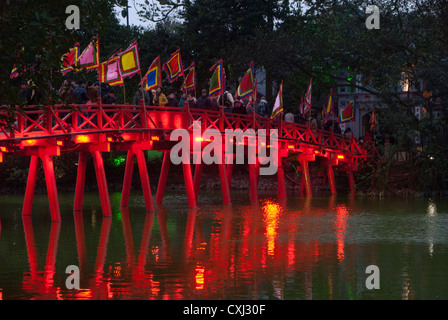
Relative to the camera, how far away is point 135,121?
3162 centimetres

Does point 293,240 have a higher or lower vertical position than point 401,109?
lower

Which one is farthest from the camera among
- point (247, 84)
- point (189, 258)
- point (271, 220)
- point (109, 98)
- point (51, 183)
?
point (247, 84)

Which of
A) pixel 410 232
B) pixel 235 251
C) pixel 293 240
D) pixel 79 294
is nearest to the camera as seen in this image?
pixel 79 294

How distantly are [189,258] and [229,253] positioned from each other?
1.20 metres

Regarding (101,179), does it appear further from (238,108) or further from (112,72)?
(238,108)

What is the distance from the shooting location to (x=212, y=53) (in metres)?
55.5

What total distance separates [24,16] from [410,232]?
529 inches

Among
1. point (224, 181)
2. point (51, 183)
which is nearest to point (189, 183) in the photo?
point (224, 181)

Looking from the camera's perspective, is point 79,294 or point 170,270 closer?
point 79,294

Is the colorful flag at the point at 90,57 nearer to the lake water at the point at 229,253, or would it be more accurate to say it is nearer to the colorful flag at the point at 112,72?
the colorful flag at the point at 112,72

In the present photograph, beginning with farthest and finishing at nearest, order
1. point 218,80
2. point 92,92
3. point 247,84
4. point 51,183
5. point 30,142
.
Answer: point 247,84 → point 218,80 → point 92,92 → point 51,183 → point 30,142

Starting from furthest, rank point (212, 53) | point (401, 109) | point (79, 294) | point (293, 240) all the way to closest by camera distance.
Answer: point (212, 53)
point (401, 109)
point (293, 240)
point (79, 294)
